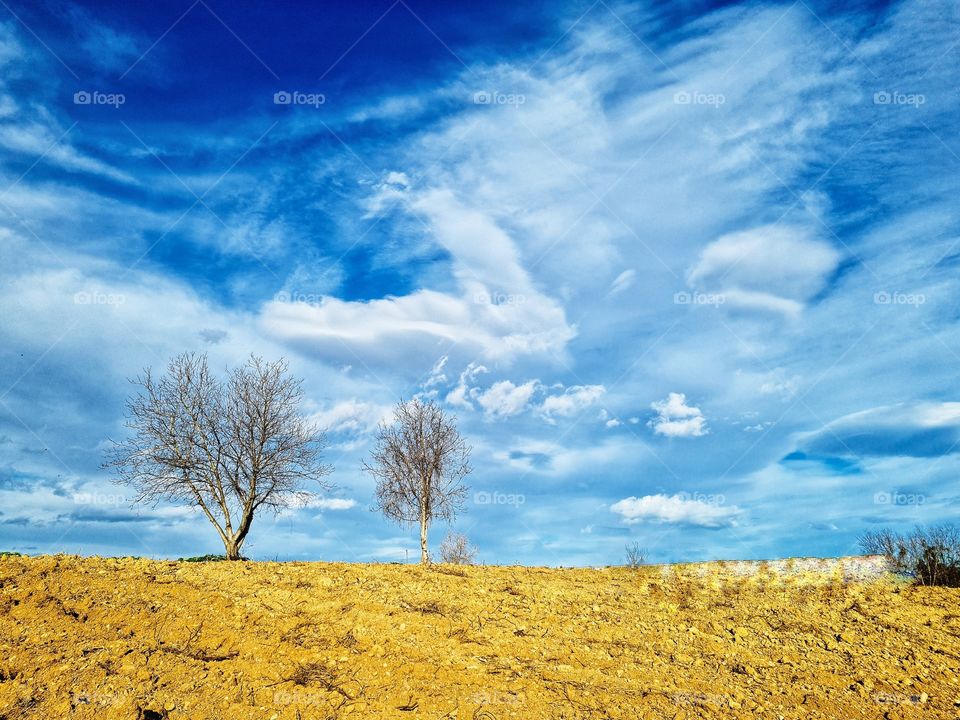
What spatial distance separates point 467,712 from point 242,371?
18.9 m

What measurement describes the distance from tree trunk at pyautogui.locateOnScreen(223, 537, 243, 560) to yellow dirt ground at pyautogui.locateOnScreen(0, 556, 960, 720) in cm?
592

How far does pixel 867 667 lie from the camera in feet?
41.4

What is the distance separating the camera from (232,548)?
2373cm

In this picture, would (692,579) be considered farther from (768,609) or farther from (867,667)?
(867,667)

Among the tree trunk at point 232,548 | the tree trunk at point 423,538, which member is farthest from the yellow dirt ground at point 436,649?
the tree trunk at point 423,538

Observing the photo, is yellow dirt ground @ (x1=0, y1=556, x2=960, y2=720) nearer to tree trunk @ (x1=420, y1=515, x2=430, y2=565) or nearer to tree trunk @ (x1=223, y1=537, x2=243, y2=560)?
tree trunk @ (x1=223, y1=537, x2=243, y2=560)

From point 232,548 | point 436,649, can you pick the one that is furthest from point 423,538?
point 436,649

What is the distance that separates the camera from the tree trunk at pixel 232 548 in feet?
77.5

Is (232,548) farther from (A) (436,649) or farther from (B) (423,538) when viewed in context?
(A) (436,649)

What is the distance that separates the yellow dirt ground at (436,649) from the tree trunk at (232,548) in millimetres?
5921

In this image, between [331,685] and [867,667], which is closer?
[331,685]

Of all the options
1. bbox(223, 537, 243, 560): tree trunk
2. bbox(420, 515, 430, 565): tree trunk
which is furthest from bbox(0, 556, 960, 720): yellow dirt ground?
bbox(420, 515, 430, 565): tree trunk

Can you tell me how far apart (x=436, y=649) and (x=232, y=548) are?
14.2 metres

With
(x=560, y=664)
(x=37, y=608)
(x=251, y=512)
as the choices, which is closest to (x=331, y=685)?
(x=560, y=664)
